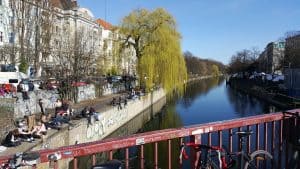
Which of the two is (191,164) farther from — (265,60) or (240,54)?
(240,54)

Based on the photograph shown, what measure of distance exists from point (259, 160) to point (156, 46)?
35.0 meters

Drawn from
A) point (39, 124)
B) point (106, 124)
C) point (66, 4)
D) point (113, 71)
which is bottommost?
point (106, 124)

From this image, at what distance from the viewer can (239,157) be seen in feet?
16.4

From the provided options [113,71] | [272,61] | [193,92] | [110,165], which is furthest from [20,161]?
[272,61]

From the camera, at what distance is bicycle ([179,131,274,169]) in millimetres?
4598

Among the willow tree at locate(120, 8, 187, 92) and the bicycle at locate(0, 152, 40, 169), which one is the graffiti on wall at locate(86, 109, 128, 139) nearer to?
the willow tree at locate(120, 8, 187, 92)

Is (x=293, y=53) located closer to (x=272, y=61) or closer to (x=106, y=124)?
(x=272, y=61)

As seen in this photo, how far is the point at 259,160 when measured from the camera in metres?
5.28

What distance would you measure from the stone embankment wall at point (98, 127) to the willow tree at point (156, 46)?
280cm

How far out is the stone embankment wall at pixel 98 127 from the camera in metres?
17.3

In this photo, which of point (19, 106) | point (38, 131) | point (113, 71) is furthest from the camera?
point (113, 71)

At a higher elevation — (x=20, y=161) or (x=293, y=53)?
(x=293, y=53)

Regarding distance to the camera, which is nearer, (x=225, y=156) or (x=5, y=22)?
(x=225, y=156)

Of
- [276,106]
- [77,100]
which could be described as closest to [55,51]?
[77,100]
